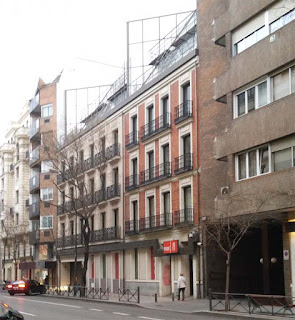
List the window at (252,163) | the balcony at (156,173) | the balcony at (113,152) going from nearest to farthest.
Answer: the window at (252,163) < the balcony at (156,173) < the balcony at (113,152)

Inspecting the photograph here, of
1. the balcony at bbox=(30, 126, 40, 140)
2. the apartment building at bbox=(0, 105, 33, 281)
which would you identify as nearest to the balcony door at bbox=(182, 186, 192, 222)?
the balcony at bbox=(30, 126, 40, 140)

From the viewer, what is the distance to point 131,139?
44.1m

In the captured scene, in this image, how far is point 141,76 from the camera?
44.7 metres

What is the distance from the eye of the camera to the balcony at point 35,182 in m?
64.3

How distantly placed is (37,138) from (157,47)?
25.4m

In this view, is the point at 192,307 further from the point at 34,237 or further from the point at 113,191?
the point at 34,237

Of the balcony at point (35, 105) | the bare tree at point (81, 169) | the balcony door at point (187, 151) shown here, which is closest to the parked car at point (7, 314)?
the balcony door at point (187, 151)

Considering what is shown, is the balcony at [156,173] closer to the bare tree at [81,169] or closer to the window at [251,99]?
the bare tree at [81,169]

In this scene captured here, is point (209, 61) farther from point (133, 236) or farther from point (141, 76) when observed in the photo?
point (133, 236)

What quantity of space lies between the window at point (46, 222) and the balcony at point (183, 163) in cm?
2645

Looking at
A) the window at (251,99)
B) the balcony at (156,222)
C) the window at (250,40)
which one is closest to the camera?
the window at (251,99)

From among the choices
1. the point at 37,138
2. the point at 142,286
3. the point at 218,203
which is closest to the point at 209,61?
the point at 218,203

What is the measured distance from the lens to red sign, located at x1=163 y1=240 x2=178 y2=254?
35938 millimetres

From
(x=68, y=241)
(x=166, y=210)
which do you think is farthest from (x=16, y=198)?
(x=166, y=210)
